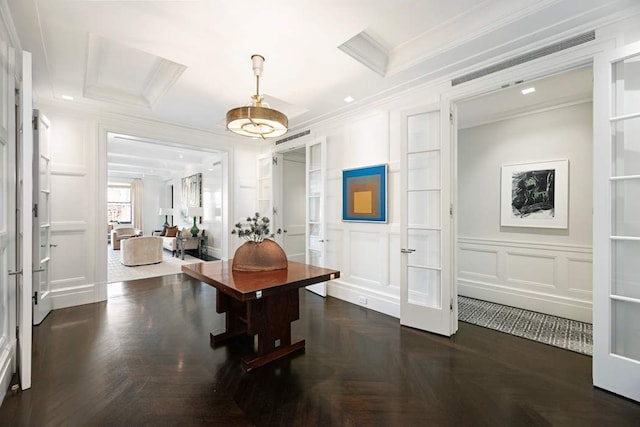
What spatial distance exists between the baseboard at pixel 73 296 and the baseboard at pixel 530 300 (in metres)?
5.49

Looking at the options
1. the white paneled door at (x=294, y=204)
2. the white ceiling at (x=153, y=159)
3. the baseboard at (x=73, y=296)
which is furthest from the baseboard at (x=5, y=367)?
the white ceiling at (x=153, y=159)

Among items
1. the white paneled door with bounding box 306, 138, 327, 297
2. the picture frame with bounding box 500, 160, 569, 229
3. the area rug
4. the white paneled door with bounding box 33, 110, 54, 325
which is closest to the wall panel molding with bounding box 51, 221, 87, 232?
the white paneled door with bounding box 33, 110, 54, 325

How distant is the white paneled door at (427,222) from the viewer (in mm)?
3002

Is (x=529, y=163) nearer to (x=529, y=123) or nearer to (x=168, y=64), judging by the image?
(x=529, y=123)

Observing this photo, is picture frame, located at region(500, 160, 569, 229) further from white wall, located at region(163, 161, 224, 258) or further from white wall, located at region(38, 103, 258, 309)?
white wall, located at region(163, 161, 224, 258)

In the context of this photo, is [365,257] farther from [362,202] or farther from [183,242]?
[183,242]

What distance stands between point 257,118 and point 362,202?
82.7 inches

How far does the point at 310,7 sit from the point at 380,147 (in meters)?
1.99

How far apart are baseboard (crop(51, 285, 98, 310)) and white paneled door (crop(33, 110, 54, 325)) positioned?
10 cm

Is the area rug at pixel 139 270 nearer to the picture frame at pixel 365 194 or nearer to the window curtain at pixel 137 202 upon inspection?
the picture frame at pixel 365 194

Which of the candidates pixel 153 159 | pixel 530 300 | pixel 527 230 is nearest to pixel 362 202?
pixel 527 230

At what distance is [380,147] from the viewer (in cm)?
378

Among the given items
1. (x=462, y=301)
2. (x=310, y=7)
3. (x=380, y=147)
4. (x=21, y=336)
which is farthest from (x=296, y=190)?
(x=21, y=336)

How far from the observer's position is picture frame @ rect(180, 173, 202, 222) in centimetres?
874
